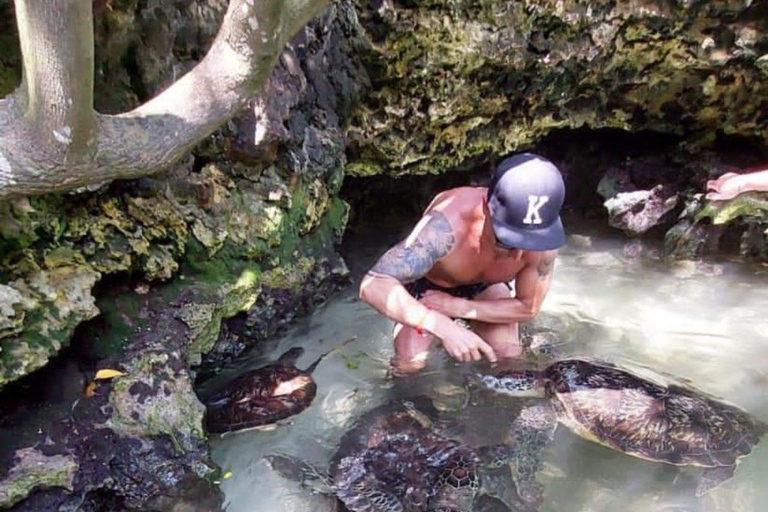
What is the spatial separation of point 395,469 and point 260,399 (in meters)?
0.88

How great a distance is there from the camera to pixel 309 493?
304 centimetres

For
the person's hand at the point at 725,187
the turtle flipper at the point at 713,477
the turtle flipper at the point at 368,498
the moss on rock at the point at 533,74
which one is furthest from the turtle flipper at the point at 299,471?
the person's hand at the point at 725,187

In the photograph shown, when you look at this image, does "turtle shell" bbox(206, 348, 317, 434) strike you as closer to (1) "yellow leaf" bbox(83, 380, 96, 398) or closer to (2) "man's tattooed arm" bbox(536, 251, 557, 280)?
(1) "yellow leaf" bbox(83, 380, 96, 398)

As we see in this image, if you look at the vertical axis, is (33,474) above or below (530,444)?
above

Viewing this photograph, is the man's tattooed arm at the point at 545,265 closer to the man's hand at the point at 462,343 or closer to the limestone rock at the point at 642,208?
the man's hand at the point at 462,343

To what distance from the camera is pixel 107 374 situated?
2.83m

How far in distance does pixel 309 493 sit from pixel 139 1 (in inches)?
91.2

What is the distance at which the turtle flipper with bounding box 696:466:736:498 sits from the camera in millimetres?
3068

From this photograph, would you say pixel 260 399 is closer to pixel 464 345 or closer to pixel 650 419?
pixel 464 345

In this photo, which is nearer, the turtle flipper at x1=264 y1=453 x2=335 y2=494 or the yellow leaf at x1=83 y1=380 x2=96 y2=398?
the yellow leaf at x1=83 y1=380 x2=96 y2=398

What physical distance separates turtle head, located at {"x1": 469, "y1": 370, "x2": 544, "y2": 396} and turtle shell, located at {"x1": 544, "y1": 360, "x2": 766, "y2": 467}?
0.23 ft

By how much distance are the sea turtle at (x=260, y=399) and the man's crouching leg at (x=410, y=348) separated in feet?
1.79

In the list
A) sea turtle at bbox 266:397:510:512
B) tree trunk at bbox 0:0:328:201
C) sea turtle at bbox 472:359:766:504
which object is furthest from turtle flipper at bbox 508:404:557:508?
tree trunk at bbox 0:0:328:201

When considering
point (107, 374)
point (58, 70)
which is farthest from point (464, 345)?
point (58, 70)
